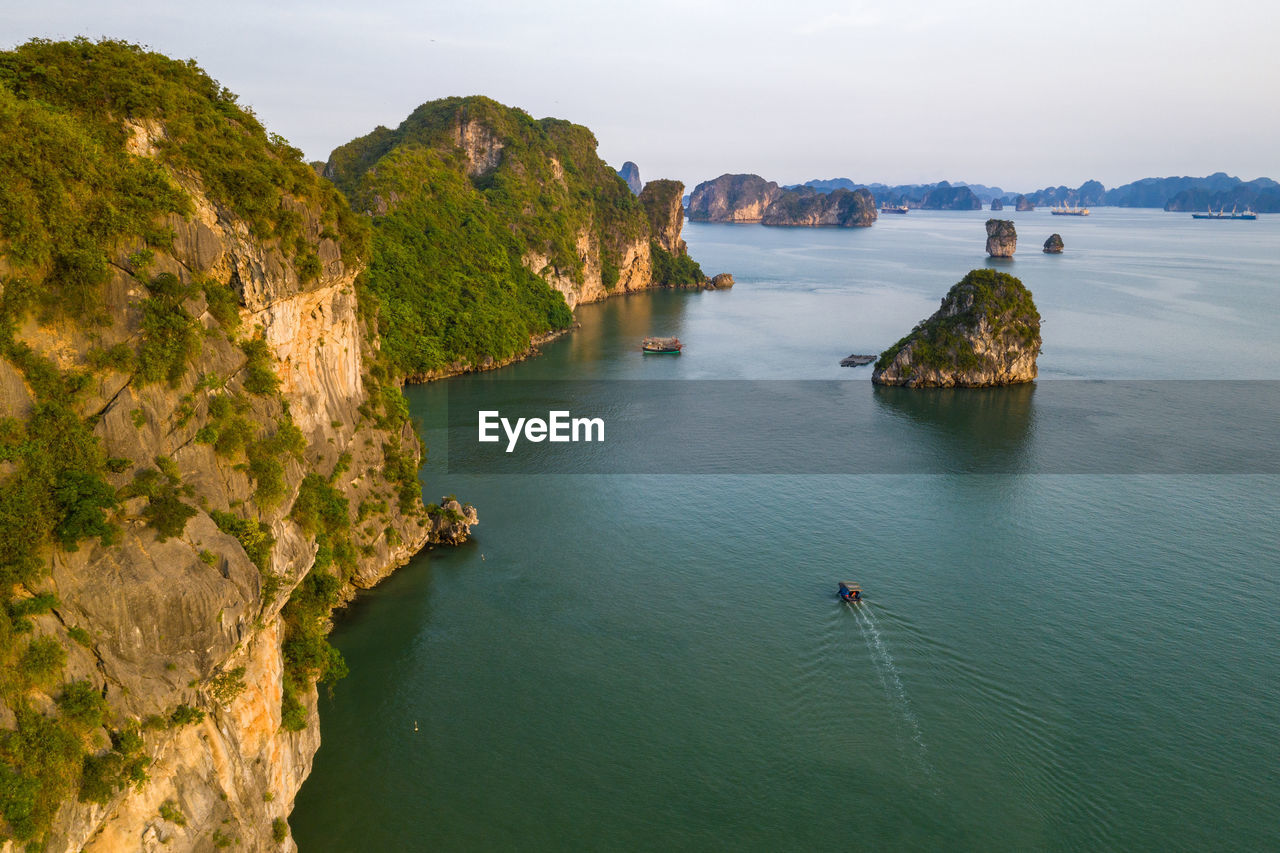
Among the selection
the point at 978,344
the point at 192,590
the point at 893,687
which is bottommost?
the point at 893,687

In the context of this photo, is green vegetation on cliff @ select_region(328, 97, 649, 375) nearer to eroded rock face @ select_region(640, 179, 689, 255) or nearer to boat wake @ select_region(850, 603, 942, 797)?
eroded rock face @ select_region(640, 179, 689, 255)

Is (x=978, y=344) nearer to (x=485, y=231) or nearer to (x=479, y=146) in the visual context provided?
(x=485, y=231)

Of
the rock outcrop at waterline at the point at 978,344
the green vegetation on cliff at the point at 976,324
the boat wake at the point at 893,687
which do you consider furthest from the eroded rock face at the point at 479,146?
the boat wake at the point at 893,687

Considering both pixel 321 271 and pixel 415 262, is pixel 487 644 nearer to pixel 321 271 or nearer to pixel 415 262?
pixel 321 271

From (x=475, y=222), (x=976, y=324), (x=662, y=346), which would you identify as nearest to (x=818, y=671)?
(x=976, y=324)

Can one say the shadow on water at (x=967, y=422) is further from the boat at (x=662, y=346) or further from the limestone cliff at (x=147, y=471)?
the limestone cliff at (x=147, y=471)
